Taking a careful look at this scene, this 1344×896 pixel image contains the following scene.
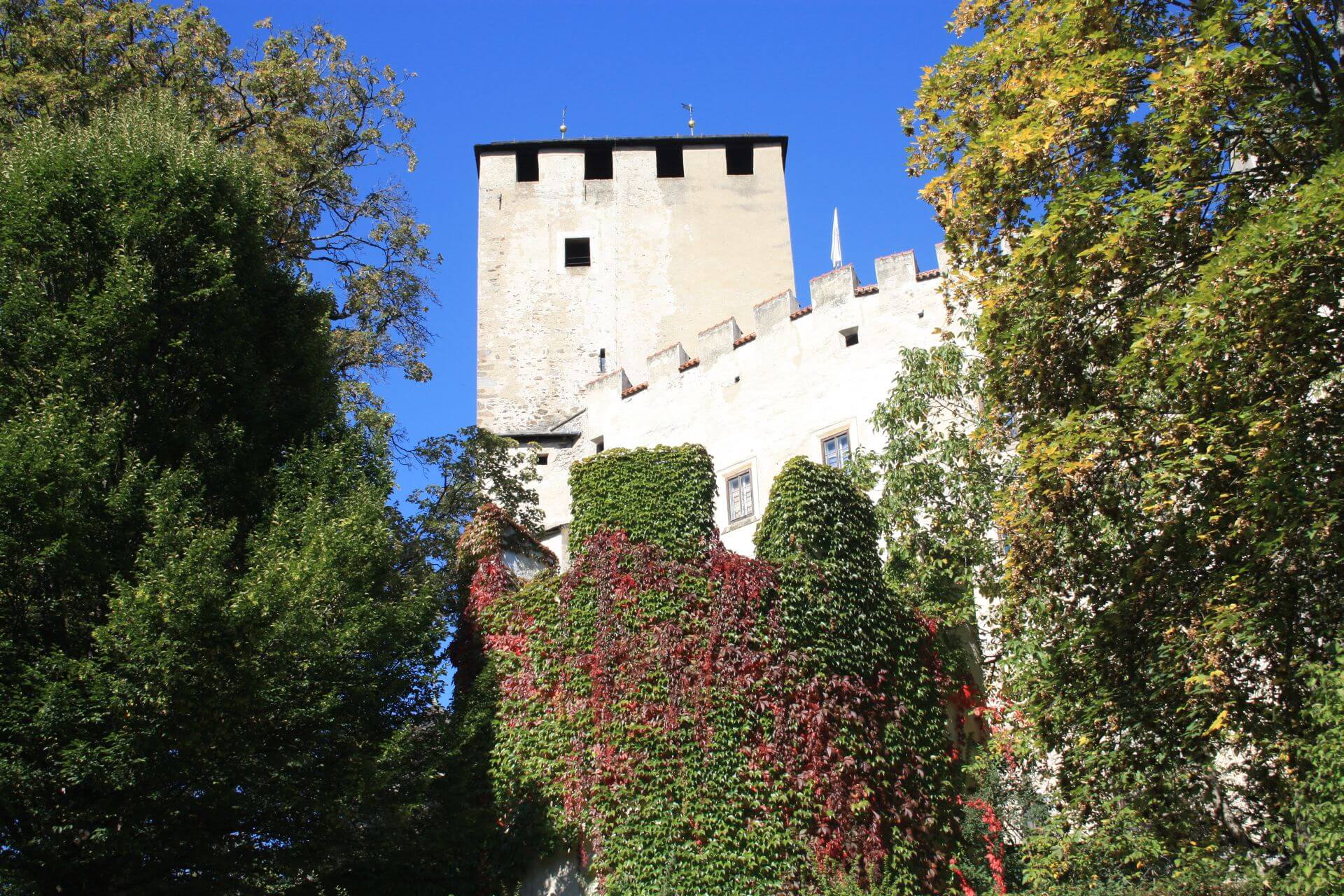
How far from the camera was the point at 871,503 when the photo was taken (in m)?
17.5

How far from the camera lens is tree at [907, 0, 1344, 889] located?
9.42 meters

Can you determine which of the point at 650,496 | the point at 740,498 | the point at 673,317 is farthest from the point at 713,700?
the point at 673,317

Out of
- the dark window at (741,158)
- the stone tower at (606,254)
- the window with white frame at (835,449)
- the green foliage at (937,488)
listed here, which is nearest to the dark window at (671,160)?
the stone tower at (606,254)

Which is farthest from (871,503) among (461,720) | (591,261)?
(591,261)

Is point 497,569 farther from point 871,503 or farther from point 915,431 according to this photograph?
point 915,431

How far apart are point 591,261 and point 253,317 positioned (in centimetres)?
1800

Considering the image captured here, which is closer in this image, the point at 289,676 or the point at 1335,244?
the point at 1335,244

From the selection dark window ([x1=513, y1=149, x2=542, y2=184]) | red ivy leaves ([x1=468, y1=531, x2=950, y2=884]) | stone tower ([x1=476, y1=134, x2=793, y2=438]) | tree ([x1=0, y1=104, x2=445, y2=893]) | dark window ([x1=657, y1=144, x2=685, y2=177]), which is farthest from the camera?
dark window ([x1=657, y1=144, x2=685, y2=177])

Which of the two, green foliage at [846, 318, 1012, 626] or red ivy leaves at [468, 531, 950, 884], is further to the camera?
green foliage at [846, 318, 1012, 626]

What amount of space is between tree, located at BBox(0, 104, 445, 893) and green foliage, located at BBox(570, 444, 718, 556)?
7.99 ft

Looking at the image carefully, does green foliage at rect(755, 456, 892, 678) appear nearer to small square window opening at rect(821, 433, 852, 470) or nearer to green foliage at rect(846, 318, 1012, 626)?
green foliage at rect(846, 318, 1012, 626)

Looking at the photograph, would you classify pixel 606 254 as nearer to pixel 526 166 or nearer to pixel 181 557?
pixel 526 166

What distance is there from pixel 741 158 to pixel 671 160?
1.97 meters

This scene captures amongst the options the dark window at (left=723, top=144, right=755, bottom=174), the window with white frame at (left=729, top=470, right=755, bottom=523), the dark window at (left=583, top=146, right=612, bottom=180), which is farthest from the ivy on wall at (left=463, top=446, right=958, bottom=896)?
the dark window at (left=723, top=144, right=755, bottom=174)
